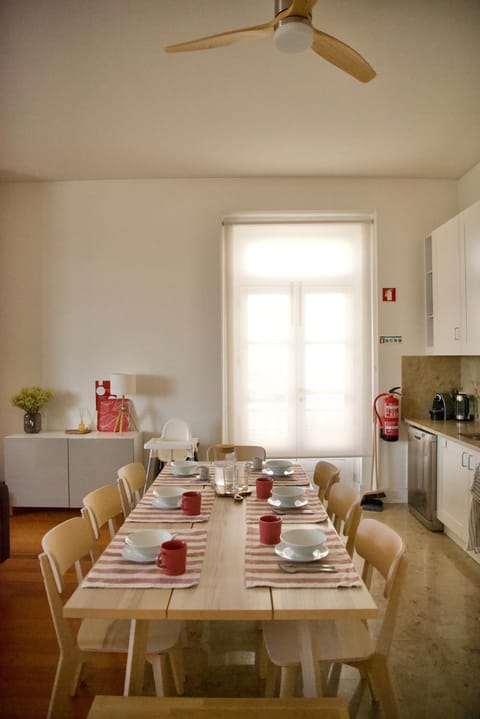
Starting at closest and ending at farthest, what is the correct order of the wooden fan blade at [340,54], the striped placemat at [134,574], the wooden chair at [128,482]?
the striped placemat at [134,574] → the wooden fan blade at [340,54] → the wooden chair at [128,482]

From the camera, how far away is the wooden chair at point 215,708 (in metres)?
1.20

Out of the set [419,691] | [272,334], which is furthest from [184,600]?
[272,334]

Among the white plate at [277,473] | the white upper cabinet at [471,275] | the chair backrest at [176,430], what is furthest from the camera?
the chair backrest at [176,430]

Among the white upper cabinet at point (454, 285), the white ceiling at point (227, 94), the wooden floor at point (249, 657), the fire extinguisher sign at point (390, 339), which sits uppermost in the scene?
the white ceiling at point (227, 94)

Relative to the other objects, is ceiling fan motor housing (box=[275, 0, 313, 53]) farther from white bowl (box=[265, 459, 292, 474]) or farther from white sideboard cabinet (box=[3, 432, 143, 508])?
white sideboard cabinet (box=[3, 432, 143, 508])

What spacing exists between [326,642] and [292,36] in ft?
8.00

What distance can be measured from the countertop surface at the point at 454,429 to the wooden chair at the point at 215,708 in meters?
2.44

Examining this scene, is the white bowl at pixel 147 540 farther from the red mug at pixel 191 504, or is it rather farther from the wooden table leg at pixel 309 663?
the wooden table leg at pixel 309 663

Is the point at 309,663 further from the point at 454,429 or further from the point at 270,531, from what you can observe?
the point at 454,429

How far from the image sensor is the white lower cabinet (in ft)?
11.4

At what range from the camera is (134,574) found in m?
1.54

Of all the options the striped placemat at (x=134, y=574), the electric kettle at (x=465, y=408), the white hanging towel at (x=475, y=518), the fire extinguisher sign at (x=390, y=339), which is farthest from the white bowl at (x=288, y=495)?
the fire extinguisher sign at (x=390, y=339)

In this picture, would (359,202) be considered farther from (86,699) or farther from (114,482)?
(86,699)

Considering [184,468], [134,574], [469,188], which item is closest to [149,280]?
[184,468]
